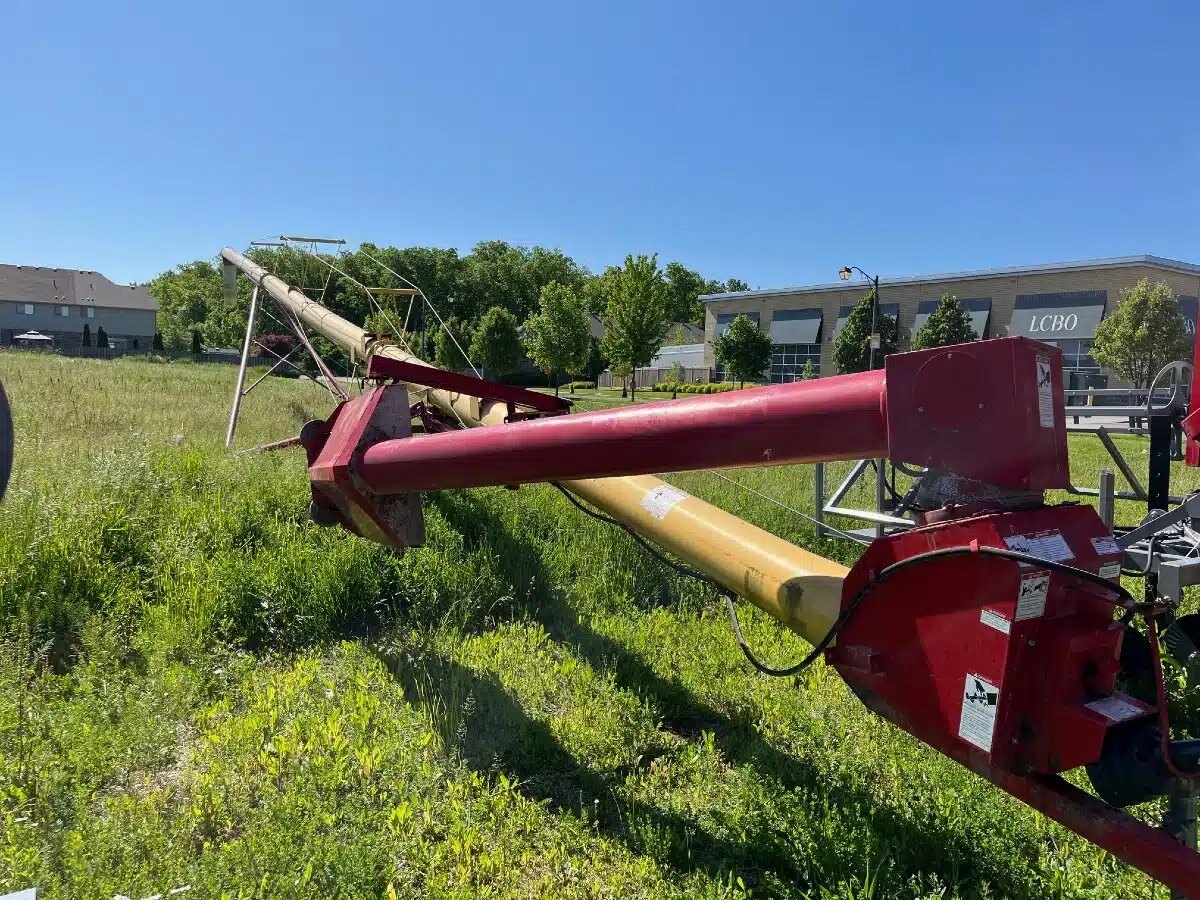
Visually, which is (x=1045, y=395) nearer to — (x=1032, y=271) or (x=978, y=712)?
(x=978, y=712)

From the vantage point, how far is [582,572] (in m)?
5.56

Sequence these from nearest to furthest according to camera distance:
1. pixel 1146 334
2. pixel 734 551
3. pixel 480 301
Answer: pixel 734 551 < pixel 1146 334 < pixel 480 301

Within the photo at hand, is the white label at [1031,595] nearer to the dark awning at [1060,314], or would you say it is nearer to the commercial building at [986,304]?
the commercial building at [986,304]

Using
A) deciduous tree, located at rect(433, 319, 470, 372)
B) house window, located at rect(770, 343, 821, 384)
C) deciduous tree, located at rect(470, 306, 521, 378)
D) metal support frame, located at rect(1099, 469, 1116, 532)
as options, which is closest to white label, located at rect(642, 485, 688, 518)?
metal support frame, located at rect(1099, 469, 1116, 532)

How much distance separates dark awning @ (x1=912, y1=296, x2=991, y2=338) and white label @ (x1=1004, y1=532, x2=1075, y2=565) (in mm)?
38209

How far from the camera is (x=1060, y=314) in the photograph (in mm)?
35156

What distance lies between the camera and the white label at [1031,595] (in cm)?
161

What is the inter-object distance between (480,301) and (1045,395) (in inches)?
2548

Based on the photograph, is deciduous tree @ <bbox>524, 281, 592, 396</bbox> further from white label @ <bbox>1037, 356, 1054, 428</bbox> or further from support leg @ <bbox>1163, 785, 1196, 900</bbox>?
support leg @ <bbox>1163, 785, 1196, 900</bbox>

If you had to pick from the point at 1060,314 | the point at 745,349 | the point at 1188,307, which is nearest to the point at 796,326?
the point at 745,349

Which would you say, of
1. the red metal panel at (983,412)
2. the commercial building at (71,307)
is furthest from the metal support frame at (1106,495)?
the commercial building at (71,307)

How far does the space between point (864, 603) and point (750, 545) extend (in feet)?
2.62

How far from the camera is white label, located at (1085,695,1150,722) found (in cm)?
158

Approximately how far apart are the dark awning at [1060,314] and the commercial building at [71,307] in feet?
219
